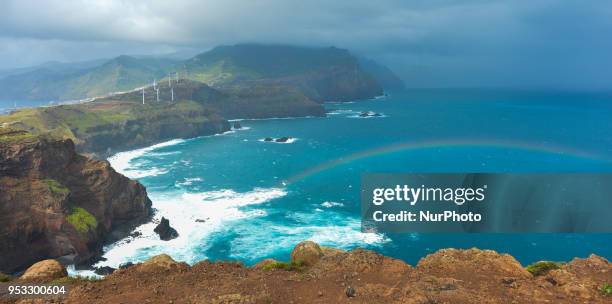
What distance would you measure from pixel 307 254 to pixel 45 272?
14749mm

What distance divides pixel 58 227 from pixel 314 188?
60.8 m

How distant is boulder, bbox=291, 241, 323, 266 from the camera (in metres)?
24.7

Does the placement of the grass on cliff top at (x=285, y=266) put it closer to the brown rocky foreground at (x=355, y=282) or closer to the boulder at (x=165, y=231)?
the brown rocky foreground at (x=355, y=282)

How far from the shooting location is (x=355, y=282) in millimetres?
20016

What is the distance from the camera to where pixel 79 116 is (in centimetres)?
17075

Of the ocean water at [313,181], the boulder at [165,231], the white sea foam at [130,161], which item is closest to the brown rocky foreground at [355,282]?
the ocean water at [313,181]

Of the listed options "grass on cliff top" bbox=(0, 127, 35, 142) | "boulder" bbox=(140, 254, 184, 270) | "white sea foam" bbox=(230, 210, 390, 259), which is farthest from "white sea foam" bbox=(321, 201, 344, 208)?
"boulder" bbox=(140, 254, 184, 270)

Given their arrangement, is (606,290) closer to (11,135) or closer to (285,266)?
(285,266)

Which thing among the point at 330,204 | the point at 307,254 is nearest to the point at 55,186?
the point at 330,204

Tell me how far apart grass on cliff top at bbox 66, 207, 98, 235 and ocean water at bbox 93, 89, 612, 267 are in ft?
17.9

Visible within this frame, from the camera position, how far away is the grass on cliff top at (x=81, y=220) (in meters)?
66.2

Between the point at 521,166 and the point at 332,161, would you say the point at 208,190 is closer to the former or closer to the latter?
the point at 332,161

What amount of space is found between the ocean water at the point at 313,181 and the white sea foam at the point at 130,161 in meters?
0.36

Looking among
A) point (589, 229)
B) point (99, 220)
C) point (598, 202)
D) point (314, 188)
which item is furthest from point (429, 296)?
point (598, 202)
